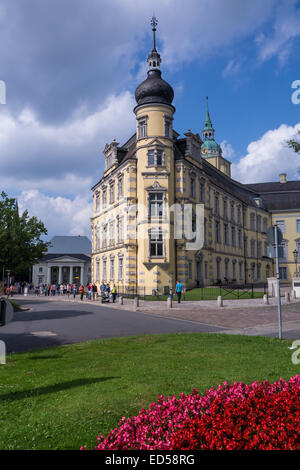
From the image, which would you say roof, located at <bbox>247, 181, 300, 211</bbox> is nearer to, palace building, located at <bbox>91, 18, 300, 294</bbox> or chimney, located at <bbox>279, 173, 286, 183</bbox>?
chimney, located at <bbox>279, 173, 286, 183</bbox>

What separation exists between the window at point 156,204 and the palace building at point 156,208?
10 cm

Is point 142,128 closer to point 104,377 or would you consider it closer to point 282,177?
point 104,377

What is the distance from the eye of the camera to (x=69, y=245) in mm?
107438

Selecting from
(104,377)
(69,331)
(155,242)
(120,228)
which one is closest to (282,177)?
(120,228)

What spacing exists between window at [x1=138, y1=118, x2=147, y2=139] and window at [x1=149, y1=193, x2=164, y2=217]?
634 centimetres

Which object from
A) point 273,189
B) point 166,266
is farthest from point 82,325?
point 273,189

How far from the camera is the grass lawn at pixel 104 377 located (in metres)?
4.46

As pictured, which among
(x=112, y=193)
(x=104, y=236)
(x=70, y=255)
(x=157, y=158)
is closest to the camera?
(x=157, y=158)

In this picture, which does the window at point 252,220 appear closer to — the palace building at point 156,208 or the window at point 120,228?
the palace building at point 156,208

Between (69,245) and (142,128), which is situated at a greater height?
(142,128)

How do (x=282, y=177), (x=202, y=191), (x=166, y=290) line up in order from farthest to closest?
(x=282, y=177) → (x=202, y=191) → (x=166, y=290)

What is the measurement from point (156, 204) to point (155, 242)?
3.98 metres

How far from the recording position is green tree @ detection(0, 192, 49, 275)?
3719cm
